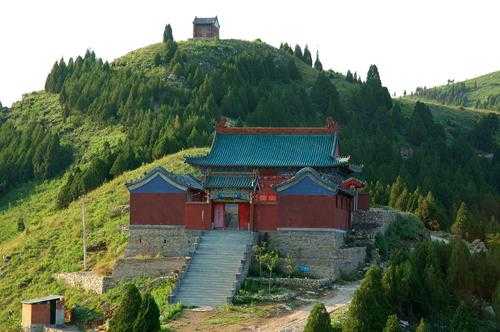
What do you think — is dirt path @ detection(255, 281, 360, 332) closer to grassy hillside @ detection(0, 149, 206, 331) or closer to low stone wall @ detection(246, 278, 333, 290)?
low stone wall @ detection(246, 278, 333, 290)

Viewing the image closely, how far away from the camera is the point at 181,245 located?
42219 millimetres

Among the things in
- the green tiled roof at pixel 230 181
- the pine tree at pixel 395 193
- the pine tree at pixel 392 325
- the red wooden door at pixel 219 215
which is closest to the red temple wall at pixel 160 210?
the red wooden door at pixel 219 215

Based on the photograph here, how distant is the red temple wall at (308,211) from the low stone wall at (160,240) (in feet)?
13.0

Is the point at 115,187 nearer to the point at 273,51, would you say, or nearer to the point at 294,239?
the point at 294,239

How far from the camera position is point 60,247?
1951 inches

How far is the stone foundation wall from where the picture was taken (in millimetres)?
40312

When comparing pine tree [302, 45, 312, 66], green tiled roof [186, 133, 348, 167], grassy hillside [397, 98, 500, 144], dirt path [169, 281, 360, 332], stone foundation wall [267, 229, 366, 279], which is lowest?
Result: dirt path [169, 281, 360, 332]

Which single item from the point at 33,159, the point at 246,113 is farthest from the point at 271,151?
the point at 33,159

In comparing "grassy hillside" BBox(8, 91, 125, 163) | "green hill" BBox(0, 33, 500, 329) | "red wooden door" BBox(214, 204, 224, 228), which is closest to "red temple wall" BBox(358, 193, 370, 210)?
"red wooden door" BBox(214, 204, 224, 228)

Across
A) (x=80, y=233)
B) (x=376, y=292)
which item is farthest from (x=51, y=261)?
(x=376, y=292)

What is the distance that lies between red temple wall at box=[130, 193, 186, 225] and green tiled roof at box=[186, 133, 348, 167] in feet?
10.2

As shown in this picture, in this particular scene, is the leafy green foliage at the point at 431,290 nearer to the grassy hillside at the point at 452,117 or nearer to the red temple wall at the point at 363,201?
the red temple wall at the point at 363,201

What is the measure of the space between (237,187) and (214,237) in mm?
3421

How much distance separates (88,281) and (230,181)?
335 inches
